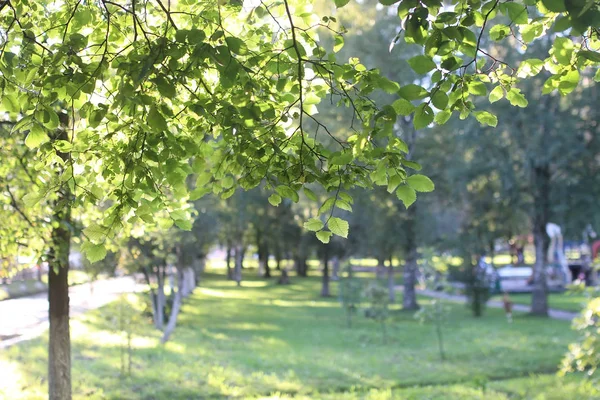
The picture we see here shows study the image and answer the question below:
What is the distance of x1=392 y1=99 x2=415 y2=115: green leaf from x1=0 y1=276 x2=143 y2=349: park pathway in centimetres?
1153

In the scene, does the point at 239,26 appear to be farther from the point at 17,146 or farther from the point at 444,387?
the point at 444,387

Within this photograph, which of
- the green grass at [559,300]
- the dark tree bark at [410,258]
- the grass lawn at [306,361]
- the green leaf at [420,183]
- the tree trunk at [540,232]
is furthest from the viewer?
the green grass at [559,300]

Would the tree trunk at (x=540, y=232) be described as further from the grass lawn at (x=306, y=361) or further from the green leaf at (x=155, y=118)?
the green leaf at (x=155, y=118)

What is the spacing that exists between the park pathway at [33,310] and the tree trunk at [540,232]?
526 inches

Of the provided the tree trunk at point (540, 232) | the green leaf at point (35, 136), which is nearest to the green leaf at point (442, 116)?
the green leaf at point (35, 136)

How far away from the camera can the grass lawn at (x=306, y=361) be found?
9625 mm

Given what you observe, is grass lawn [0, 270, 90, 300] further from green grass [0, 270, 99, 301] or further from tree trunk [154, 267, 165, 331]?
tree trunk [154, 267, 165, 331]

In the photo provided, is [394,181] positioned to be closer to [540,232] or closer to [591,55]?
[591,55]

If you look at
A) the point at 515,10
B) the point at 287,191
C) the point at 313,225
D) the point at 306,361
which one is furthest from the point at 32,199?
the point at 306,361

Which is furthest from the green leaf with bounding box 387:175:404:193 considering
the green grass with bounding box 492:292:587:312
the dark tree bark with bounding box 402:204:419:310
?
the green grass with bounding box 492:292:587:312

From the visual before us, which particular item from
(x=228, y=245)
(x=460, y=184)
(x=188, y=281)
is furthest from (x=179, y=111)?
(x=228, y=245)

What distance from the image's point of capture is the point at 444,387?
10.1 meters

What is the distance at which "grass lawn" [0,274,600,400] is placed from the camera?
379 inches

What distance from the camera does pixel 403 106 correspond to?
228 centimetres
